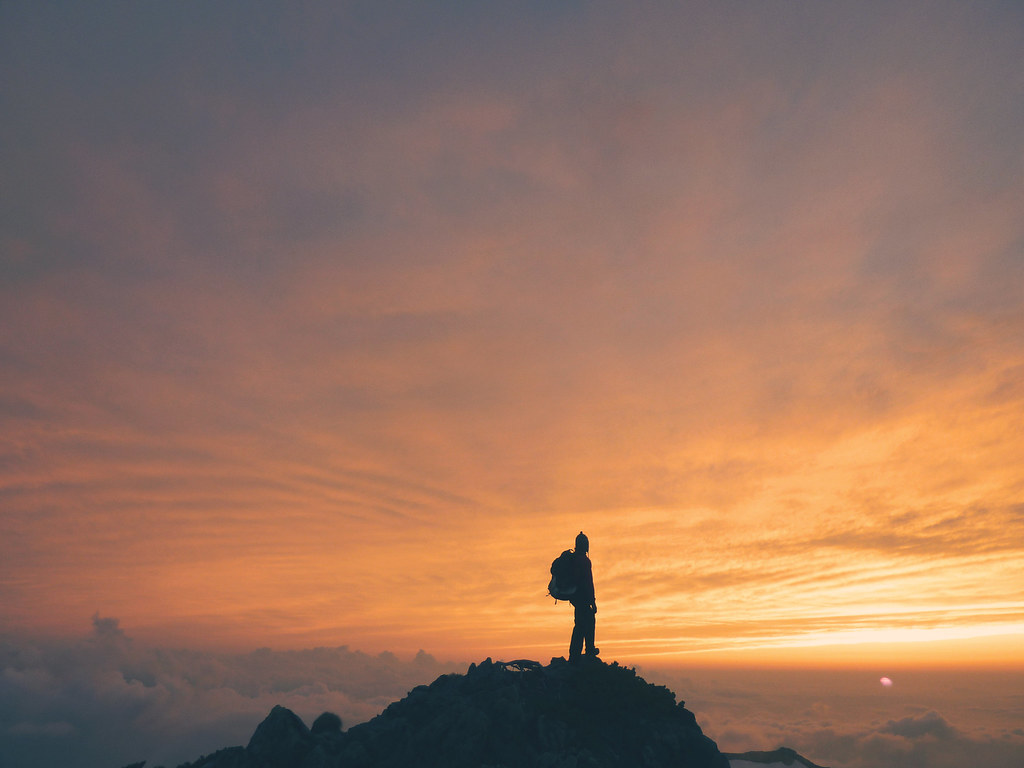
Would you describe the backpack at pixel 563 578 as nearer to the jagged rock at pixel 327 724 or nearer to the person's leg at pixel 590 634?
the person's leg at pixel 590 634

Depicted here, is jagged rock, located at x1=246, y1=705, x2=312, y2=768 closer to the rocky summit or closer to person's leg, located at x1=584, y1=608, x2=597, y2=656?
the rocky summit

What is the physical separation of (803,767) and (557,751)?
26919 mm

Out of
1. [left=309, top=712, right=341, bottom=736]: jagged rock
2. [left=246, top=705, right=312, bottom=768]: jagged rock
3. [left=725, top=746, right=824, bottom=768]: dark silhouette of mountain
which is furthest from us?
[left=725, top=746, right=824, bottom=768]: dark silhouette of mountain

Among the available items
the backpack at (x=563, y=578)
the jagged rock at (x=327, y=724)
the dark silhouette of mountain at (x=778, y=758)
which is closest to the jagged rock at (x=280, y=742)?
the jagged rock at (x=327, y=724)

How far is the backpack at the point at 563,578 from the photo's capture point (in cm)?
3181

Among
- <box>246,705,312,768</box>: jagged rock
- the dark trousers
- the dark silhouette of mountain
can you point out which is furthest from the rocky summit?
the dark silhouette of mountain

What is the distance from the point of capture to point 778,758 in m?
43.8

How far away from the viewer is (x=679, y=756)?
28516mm

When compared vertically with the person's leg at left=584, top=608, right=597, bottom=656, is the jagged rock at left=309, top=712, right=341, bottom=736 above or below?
below

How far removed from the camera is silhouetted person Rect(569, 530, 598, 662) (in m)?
32.0

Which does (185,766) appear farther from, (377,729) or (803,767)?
(803,767)

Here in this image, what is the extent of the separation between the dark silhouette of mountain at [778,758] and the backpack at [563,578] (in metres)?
23.8

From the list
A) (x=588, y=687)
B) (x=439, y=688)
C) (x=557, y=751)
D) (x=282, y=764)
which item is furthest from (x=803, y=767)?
(x=282, y=764)

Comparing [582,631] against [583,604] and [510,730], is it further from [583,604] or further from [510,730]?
[510,730]
